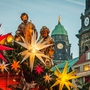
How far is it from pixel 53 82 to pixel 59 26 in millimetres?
119018

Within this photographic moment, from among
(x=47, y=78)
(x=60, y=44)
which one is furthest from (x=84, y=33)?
(x=47, y=78)

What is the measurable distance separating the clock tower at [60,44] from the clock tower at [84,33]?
1234 inches

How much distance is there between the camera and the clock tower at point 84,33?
96812 millimetres

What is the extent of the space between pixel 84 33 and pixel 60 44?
39859 millimetres

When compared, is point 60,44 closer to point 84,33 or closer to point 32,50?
point 84,33

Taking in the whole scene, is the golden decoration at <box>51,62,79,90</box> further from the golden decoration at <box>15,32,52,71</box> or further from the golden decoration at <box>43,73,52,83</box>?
the golden decoration at <box>15,32,52,71</box>

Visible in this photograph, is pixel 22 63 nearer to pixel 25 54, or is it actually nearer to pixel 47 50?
pixel 25 54

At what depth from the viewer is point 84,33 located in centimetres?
9750

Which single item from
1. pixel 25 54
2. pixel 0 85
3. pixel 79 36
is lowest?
pixel 0 85

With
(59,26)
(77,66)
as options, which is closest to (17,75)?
(77,66)

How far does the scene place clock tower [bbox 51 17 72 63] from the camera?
132 metres

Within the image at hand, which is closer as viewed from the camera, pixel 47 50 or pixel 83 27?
pixel 47 50

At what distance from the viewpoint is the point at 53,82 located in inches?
545

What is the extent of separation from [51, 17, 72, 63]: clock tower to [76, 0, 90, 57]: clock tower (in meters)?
31.4
